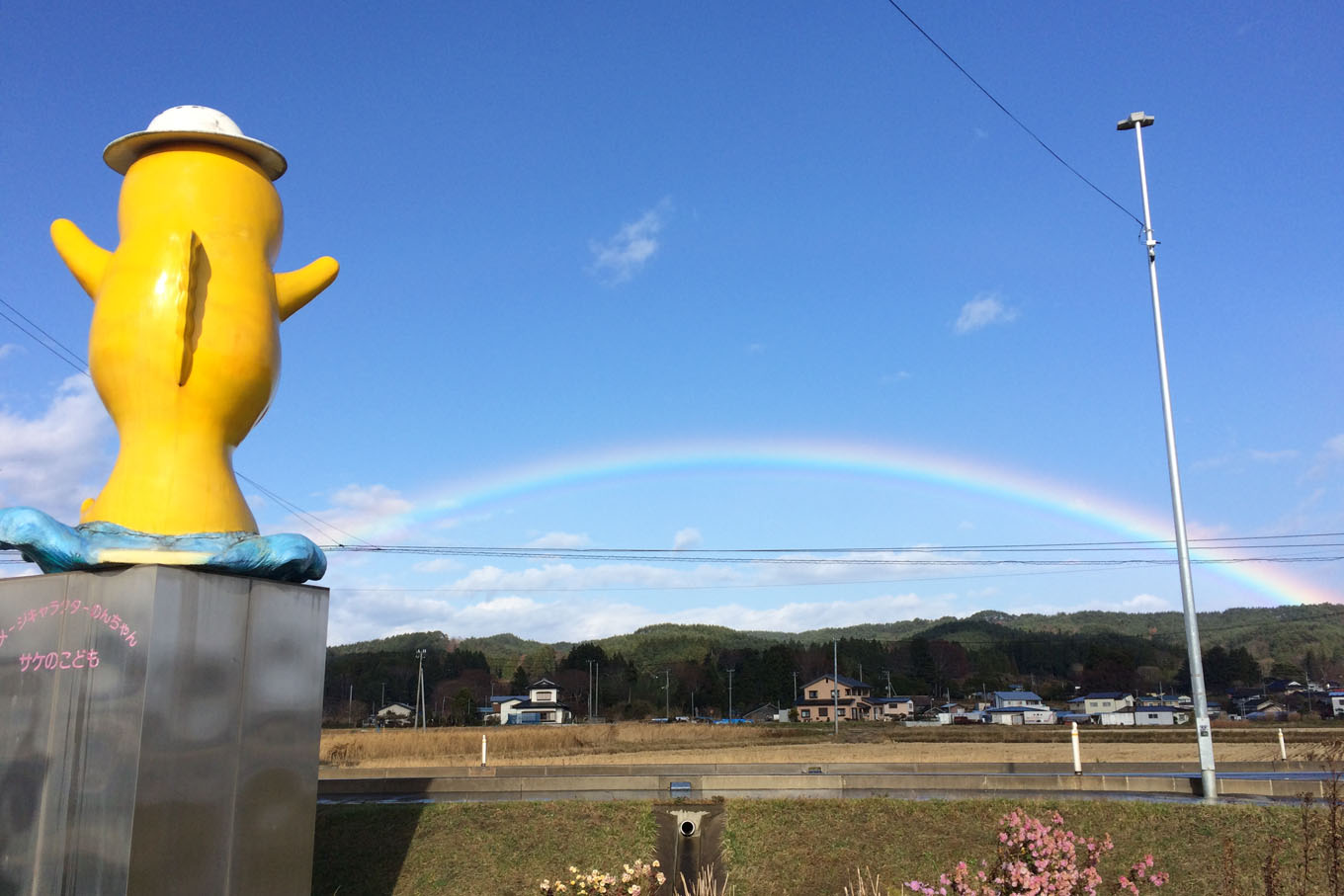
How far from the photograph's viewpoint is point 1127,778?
18.4 meters

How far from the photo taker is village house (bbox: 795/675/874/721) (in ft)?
314

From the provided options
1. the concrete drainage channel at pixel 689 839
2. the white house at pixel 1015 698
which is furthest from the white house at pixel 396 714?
the concrete drainage channel at pixel 689 839

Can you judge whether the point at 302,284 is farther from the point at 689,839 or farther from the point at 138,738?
the point at 689,839

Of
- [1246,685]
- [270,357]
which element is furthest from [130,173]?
[1246,685]

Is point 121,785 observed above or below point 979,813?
above

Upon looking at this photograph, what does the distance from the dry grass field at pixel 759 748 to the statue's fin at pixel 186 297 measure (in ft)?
74.0

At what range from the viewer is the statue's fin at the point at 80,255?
1109 cm

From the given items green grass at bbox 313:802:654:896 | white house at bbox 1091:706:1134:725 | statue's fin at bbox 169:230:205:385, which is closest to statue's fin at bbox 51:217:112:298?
statue's fin at bbox 169:230:205:385

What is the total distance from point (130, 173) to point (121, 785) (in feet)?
20.7

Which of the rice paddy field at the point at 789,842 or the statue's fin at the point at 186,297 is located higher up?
the statue's fin at the point at 186,297

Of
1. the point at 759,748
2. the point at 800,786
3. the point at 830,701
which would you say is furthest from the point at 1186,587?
the point at 830,701

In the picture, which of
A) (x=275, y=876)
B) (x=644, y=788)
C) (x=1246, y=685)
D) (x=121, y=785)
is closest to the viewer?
(x=121, y=785)

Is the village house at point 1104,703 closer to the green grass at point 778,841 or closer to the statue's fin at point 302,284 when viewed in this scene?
the green grass at point 778,841

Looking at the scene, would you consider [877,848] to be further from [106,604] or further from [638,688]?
[638,688]
